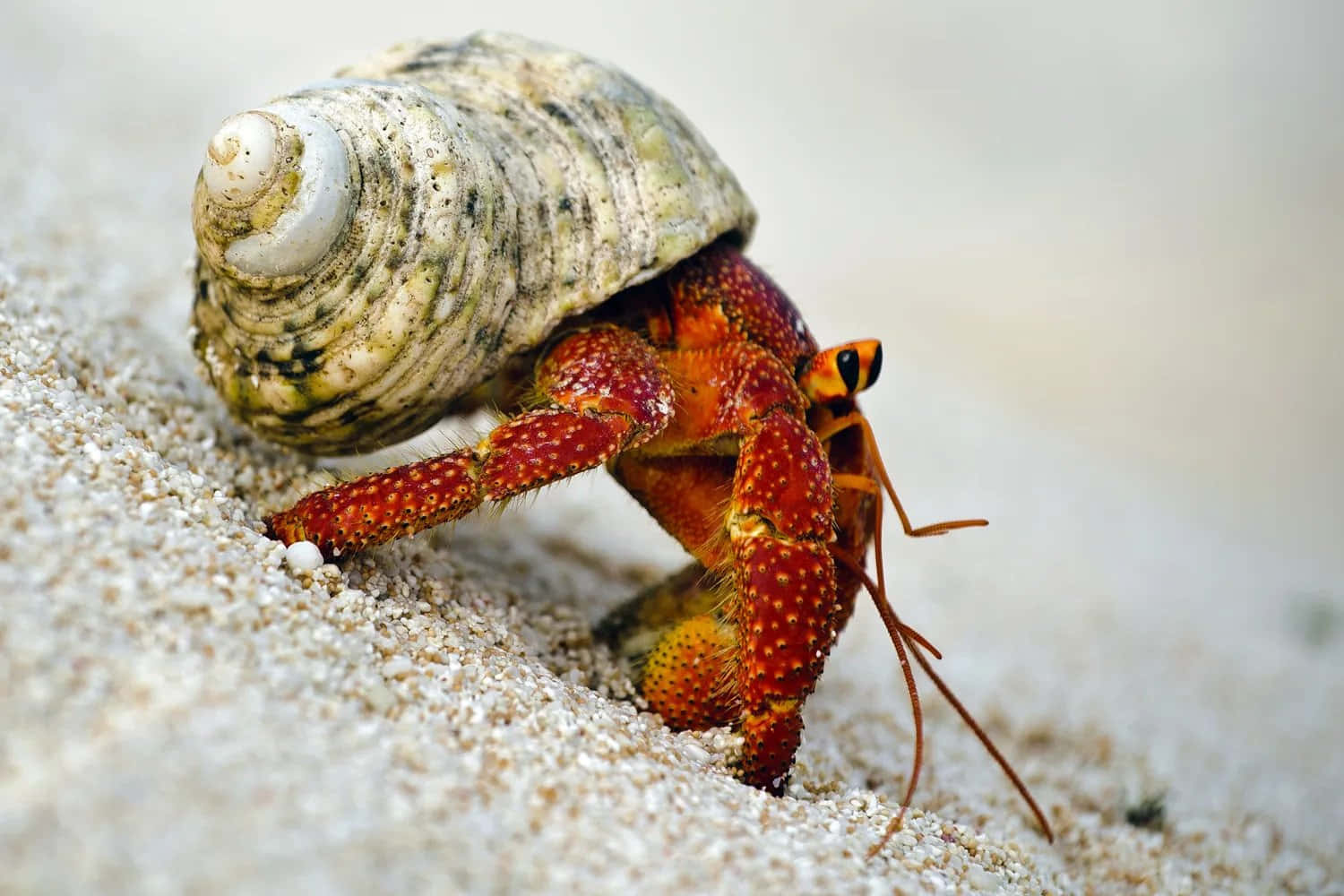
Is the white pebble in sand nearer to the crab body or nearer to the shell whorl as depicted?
the crab body

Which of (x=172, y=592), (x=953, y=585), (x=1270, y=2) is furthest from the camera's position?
(x=1270, y=2)

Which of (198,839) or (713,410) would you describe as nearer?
(198,839)

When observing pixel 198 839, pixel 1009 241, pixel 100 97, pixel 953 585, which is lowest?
pixel 953 585

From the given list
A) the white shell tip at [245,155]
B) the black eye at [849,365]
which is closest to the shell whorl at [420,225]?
the white shell tip at [245,155]

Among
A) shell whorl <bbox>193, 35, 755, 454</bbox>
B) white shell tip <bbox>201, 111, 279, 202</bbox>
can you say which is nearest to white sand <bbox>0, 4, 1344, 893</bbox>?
shell whorl <bbox>193, 35, 755, 454</bbox>

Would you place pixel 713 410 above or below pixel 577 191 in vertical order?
below

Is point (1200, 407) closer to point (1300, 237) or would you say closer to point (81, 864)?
point (1300, 237)

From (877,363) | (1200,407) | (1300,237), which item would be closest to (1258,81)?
(1300,237)
